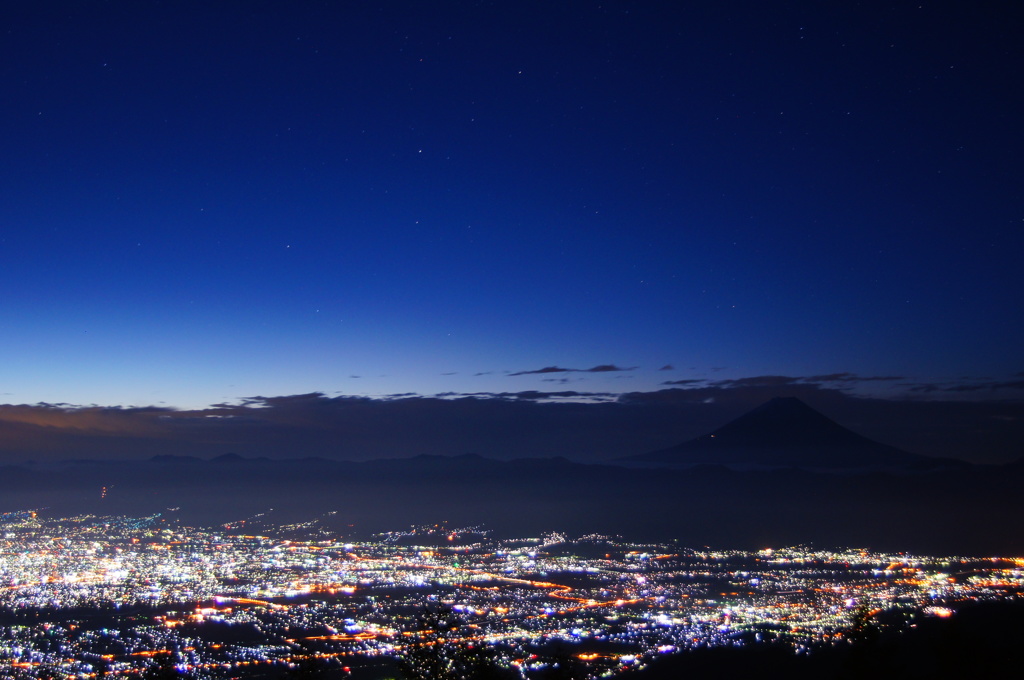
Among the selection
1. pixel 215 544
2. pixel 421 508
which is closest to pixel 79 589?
pixel 215 544

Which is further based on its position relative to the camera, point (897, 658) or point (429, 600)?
point (429, 600)

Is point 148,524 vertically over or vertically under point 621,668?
under

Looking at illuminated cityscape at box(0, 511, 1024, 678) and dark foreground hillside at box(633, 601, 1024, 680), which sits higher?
dark foreground hillside at box(633, 601, 1024, 680)

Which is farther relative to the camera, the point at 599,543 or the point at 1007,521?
the point at 1007,521

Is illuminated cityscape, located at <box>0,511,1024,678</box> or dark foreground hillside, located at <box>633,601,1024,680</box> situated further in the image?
illuminated cityscape, located at <box>0,511,1024,678</box>

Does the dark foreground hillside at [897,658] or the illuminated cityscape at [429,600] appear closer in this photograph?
the dark foreground hillside at [897,658]

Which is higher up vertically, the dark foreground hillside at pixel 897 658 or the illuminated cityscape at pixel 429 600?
the dark foreground hillside at pixel 897 658

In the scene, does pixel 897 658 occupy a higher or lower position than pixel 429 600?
higher

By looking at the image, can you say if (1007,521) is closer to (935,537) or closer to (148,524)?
(935,537)
